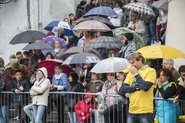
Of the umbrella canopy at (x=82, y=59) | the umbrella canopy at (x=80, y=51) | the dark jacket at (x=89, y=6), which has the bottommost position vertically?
the umbrella canopy at (x=82, y=59)

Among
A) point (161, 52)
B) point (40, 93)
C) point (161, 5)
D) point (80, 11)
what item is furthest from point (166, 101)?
point (80, 11)

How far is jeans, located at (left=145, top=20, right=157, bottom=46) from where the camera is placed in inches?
915

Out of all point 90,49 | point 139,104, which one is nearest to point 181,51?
point 90,49

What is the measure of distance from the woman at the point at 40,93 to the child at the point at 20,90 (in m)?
0.78

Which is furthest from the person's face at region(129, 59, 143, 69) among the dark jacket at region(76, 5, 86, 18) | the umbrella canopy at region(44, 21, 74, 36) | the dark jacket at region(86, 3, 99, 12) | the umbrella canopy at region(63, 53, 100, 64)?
the dark jacket at region(76, 5, 86, 18)

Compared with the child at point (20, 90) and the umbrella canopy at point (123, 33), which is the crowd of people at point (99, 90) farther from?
the umbrella canopy at point (123, 33)

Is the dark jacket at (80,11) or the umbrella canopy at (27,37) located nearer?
the umbrella canopy at (27,37)

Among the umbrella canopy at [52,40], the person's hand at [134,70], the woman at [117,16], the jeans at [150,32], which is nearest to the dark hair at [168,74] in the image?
the person's hand at [134,70]

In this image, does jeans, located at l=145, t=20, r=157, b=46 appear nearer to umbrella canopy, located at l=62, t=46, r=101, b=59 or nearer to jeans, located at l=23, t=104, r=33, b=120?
umbrella canopy, located at l=62, t=46, r=101, b=59

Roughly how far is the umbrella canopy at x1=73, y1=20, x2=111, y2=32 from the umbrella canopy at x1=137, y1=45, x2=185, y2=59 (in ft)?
16.3

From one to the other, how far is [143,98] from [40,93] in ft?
12.0

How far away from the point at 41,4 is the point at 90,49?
710 cm

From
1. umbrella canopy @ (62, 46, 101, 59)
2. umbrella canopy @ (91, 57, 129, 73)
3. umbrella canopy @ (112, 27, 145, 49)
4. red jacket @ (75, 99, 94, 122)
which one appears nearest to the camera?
umbrella canopy @ (91, 57, 129, 73)

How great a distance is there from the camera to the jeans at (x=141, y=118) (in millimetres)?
14438
